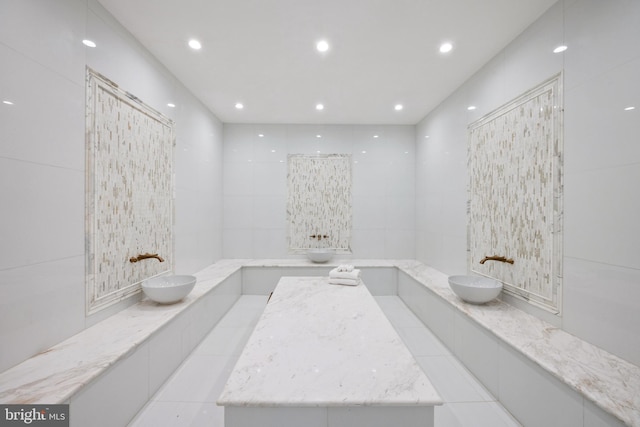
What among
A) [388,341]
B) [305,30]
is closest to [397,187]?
[305,30]

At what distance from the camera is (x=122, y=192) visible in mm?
2150

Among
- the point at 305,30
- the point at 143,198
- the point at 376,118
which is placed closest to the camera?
the point at 305,30

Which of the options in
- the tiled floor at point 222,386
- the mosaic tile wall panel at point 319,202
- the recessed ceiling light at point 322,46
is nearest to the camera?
the tiled floor at point 222,386

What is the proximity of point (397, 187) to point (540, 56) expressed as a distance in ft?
8.85

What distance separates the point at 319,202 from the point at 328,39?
2.59m

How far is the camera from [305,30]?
2.20 metres

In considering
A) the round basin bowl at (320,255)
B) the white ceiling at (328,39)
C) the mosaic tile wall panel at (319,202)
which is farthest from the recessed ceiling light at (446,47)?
the round basin bowl at (320,255)

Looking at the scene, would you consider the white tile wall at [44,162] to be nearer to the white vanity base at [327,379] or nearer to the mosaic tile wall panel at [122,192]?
the mosaic tile wall panel at [122,192]

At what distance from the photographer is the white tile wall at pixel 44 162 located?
1354 millimetres

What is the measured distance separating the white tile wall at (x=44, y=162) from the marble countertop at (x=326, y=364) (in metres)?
1.22

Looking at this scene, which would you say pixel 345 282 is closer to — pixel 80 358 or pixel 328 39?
pixel 80 358

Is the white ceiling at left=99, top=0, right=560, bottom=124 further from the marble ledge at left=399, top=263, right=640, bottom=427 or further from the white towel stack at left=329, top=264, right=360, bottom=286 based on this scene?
the white towel stack at left=329, top=264, right=360, bottom=286

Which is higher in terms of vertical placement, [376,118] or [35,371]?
[376,118]

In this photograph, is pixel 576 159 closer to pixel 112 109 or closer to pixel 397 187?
pixel 397 187
